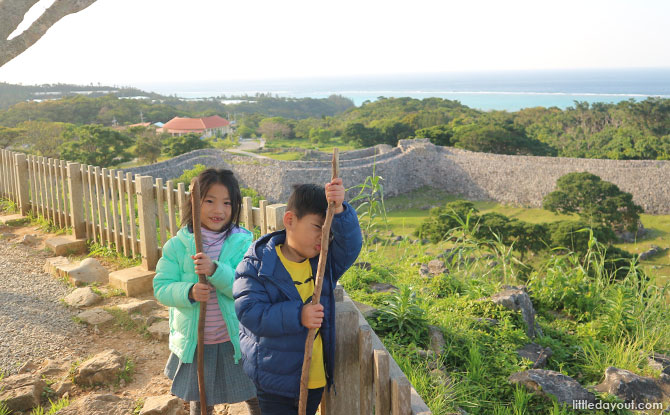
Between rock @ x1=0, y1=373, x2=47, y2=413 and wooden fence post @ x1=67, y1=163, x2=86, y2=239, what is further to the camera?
wooden fence post @ x1=67, y1=163, x2=86, y2=239

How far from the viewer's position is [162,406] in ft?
7.25

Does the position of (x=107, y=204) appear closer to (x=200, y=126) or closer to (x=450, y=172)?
(x=450, y=172)

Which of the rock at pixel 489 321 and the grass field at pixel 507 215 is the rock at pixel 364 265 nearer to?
the rock at pixel 489 321

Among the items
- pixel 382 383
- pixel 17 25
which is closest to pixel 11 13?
pixel 17 25

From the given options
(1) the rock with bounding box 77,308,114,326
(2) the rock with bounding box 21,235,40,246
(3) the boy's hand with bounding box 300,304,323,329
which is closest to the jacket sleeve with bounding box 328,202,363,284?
(3) the boy's hand with bounding box 300,304,323,329

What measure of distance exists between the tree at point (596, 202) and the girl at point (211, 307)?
22.2 metres

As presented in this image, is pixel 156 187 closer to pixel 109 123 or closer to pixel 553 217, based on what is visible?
pixel 553 217

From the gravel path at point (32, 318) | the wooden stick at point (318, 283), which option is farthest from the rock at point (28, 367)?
the wooden stick at point (318, 283)

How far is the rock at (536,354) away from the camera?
9.33 feet

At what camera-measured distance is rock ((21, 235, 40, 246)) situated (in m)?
5.30

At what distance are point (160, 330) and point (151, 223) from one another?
140 centimetres

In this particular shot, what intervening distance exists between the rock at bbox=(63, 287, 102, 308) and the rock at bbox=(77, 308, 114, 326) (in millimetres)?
224

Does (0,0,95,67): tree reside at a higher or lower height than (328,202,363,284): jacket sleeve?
higher

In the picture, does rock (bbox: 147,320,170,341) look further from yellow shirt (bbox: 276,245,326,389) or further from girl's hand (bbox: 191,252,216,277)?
yellow shirt (bbox: 276,245,326,389)
